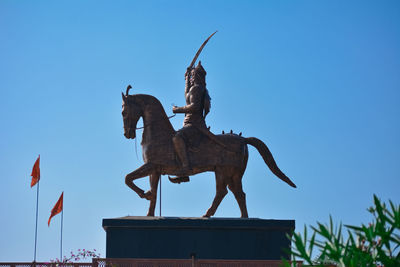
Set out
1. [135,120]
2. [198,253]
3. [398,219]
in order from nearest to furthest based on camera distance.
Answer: [398,219], [198,253], [135,120]

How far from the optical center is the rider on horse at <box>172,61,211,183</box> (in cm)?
1521

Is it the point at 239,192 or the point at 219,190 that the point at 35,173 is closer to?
the point at 219,190

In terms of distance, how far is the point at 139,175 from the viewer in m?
15.0

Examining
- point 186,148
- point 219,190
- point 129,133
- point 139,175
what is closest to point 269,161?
point 219,190

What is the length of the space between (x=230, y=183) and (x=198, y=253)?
1788 mm

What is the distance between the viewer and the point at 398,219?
683 centimetres

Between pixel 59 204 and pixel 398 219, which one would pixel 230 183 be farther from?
pixel 398 219

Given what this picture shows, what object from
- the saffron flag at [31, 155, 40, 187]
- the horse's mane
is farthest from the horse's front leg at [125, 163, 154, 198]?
the saffron flag at [31, 155, 40, 187]

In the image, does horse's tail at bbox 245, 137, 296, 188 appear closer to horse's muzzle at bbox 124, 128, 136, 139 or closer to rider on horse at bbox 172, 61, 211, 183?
rider on horse at bbox 172, 61, 211, 183

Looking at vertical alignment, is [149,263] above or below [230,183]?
below

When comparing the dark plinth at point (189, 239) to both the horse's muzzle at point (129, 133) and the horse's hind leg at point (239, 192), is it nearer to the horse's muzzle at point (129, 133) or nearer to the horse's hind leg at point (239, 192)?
the horse's hind leg at point (239, 192)

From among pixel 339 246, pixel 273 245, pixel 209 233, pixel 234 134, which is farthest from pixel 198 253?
pixel 339 246

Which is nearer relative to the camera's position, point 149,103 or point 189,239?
point 189,239

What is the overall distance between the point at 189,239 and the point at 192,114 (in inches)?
105
